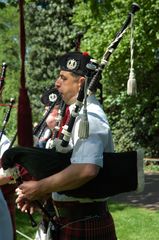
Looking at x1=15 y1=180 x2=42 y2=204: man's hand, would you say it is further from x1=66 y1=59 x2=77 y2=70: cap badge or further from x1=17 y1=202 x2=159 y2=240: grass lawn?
x1=17 y1=202 x2=159 y2=240: grass lawn

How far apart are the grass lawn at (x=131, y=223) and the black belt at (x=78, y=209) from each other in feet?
10.7

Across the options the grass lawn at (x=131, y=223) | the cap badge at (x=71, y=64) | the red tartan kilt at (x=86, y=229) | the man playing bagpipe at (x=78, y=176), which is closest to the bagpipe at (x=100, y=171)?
the man playing bagpipe at (x=78, y=176)

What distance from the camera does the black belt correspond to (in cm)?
267

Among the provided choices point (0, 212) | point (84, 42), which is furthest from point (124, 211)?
point (84, 42)

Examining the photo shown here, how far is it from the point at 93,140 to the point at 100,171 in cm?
16

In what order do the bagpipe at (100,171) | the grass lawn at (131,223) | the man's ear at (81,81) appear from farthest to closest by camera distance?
1. the grass lawn at (131,223)
2. the man's ear at (81,81)
3. the bagpipe at (100,171)

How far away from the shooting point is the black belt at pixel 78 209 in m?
2.67

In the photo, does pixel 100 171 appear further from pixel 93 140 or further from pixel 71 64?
pixel 71 64

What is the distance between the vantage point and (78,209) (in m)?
2.67

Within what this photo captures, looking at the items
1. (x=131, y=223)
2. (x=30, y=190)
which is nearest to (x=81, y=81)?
(x=30, y=190)

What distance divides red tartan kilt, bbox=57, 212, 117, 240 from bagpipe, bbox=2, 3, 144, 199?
1.12 feet

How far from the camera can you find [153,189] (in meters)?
10.2

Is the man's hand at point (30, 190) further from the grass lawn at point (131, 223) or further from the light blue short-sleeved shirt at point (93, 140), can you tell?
the grass lawn at point (131, 223)

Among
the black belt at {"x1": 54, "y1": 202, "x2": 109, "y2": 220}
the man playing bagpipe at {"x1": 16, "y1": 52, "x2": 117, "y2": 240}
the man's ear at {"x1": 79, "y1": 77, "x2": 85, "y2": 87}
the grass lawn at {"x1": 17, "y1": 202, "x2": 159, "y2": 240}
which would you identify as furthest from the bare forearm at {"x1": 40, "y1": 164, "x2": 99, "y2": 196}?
the grass lawn at {"x1": 17, "y1": 202, "x2": 159, "y2": 240}
